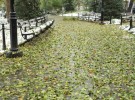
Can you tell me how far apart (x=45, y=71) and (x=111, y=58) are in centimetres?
324

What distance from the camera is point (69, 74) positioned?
8836 millimetres

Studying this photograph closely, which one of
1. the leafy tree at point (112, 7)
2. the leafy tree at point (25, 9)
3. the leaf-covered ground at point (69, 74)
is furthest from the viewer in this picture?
the leafy tree at point (112, 7)

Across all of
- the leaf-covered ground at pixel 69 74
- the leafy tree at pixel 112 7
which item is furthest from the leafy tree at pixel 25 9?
the leaf-covered ground at pixel 69 74

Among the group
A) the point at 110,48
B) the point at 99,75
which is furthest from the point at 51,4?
the point at 99,75

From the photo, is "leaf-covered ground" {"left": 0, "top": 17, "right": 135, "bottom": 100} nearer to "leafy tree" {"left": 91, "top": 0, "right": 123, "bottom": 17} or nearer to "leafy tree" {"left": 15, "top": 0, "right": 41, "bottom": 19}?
"leafy tree" {"left": 15, "top": 0, "right": 41, "bottom": 19}

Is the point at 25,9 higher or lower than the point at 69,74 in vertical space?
higher

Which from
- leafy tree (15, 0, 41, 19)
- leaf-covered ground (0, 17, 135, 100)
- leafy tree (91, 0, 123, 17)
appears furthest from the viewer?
leafy tree (91, 0, 123, 17)

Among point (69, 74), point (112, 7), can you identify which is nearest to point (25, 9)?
point (112, 7)

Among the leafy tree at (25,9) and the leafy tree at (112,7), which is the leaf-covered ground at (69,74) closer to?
the leafy tree at (25,9)

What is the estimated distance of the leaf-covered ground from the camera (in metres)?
6.90

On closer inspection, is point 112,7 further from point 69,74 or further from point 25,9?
point 69,74

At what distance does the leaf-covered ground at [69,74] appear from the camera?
22.6 feet

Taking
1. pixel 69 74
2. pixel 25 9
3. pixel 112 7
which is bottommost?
pixel 69 74

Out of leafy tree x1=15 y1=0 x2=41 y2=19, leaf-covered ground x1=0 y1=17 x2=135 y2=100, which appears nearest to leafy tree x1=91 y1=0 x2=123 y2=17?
leafy tree x1=15 y1=0 x2=41 y2=19
